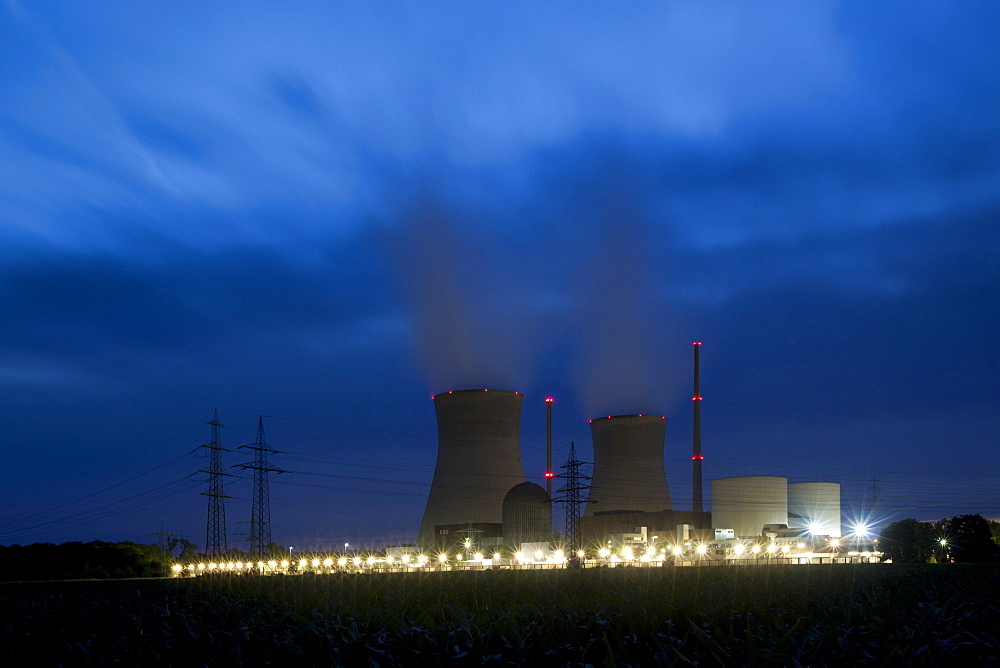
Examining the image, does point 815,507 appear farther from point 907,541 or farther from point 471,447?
point 471,447

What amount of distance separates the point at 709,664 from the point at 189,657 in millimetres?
4383

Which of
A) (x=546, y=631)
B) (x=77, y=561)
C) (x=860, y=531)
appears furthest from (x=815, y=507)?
(x=546, y=631)

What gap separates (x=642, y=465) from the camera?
53719mm

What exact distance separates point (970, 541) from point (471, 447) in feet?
98.3

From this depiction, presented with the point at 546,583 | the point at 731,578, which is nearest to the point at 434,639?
the point at 546,583

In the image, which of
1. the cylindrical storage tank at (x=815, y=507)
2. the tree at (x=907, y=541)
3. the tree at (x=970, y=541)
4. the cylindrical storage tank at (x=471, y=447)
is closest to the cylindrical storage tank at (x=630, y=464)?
the cylindrical storage tank at (x=471, y=447)

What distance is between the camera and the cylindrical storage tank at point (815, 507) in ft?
185

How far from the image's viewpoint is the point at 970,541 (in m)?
47.6

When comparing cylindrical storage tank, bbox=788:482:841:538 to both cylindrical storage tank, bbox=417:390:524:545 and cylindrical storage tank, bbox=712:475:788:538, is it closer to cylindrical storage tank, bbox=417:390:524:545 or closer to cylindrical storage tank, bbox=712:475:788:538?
cylindrical storage tank, bbox=712:475:788:538

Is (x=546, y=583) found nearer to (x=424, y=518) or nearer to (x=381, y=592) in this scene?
(x=381, y=592)

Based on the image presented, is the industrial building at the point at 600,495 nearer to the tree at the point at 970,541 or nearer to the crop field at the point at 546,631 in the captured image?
the tree at the point at 970,541

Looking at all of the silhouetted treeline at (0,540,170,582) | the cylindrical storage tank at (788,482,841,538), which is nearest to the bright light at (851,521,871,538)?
the cylindrical storage tank at (788,482,841,538)

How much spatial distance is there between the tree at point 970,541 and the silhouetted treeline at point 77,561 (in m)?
46.0

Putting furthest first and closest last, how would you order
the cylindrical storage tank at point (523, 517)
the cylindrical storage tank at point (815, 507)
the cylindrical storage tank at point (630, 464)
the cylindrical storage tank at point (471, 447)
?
the cylindrical storage tank at point (815, 507)
the cylindrical storage tank at point (630, 464)
the cylindrical storage tank at point (523, 517)
the cylindrical storage tank at point (471, 447)
